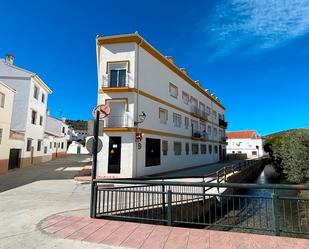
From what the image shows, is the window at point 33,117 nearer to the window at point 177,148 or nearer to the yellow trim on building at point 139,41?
the yellow trim on building at point 139,41

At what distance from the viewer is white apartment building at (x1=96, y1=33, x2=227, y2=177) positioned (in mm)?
17125

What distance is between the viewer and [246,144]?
68438 mm

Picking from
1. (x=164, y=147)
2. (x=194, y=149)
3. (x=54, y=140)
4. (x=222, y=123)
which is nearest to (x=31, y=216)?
(x=164, y=147)

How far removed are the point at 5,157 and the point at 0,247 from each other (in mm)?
17096

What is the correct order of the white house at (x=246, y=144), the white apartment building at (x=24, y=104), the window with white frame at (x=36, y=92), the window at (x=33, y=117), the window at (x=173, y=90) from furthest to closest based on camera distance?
the white house at (x=246, y=144) → the window with white frame at (x=36, y=92) → the window at (x=33, y=117) → the white apartment building at (x=24, y=104) → the window at (x=173, y=90)

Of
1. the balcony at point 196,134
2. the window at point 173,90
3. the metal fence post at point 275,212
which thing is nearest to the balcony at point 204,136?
the balcony at point 196,134

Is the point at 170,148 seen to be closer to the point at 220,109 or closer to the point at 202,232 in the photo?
the point at 202,232

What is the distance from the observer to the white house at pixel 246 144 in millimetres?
67188

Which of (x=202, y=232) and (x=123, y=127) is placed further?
(x=123, y=127)

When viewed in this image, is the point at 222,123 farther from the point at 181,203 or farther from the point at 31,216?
the point at 31,216

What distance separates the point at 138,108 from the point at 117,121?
1830 millimetres

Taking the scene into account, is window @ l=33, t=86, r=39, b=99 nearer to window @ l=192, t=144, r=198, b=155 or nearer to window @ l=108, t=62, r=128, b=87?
window @ l=108, t=62, r=128, b=87

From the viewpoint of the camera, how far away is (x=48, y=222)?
576 cm

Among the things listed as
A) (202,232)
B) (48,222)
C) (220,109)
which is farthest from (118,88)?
(220,109)
